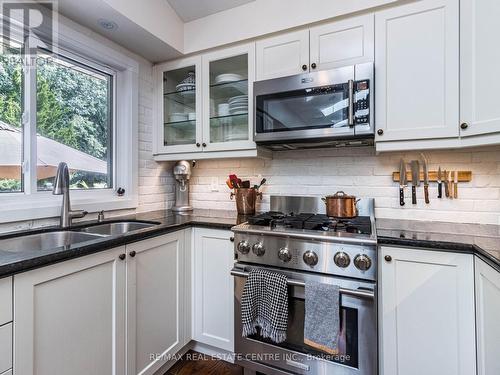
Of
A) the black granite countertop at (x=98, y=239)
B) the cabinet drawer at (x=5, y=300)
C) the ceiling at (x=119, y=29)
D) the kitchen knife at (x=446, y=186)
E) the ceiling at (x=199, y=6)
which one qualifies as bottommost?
the cabinet drawer at (x=5, y=300)

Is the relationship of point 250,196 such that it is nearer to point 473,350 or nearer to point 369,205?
point 369,205

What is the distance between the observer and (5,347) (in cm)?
87

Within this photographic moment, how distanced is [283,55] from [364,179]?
3.30 ft

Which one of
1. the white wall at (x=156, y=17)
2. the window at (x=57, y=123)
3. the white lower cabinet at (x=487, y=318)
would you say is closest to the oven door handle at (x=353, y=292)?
the white lower cabinet at (x=487, y=318)

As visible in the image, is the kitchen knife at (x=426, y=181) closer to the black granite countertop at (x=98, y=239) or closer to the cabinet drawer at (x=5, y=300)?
the black granite countertop at (x=98, y=239)

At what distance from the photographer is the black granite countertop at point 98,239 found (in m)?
0.92

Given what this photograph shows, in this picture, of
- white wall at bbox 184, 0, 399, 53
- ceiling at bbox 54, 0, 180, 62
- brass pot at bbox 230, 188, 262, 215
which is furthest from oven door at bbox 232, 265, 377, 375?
ceiling at bbox 54, 0, 180, 62

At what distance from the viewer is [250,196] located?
6.72 feet

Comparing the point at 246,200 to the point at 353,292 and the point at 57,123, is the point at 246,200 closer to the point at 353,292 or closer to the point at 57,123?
the point at 353,292

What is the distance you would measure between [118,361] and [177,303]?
1.53 ft

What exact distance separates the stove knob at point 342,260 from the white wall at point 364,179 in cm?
70

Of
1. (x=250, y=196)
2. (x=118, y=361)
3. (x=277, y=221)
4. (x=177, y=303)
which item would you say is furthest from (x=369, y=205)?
(x=118, y=361)

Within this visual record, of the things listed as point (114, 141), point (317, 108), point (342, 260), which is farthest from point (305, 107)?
point (114, 141)

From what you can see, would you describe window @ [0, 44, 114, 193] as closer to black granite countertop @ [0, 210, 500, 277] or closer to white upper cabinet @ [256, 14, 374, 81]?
black granite countertop @ [0, 210, 500, 277]
